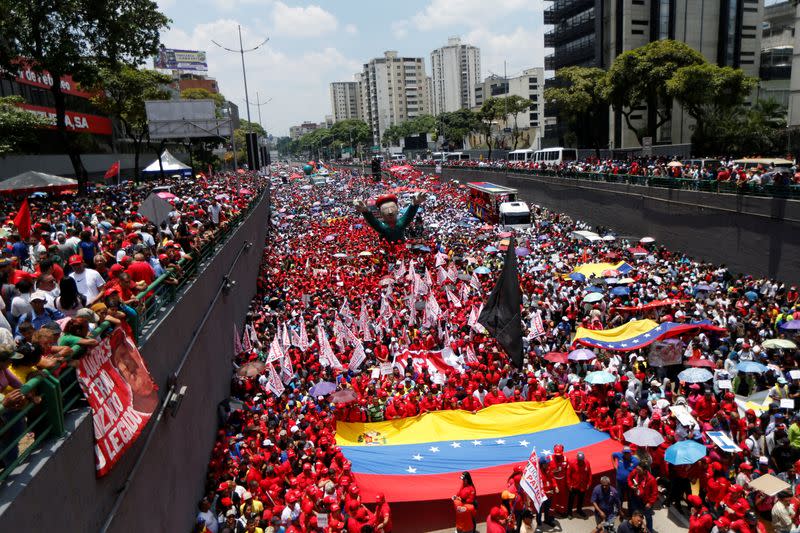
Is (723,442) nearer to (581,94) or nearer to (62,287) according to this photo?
(62,287)

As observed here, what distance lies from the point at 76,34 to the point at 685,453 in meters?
23.5

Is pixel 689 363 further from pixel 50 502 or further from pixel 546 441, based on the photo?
pixel 50 502

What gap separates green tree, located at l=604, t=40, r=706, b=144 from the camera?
1606 inches

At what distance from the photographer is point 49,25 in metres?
20.9

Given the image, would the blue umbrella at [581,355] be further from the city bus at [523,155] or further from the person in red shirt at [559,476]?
the city bus at [523,155]

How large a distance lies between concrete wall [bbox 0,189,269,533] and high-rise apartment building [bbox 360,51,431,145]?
179m

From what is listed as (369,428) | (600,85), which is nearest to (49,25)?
(369,428)

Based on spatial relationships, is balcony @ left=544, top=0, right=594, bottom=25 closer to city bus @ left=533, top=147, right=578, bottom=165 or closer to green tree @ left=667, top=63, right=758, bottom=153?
city bus @ left=533, top=147, right=578, bottom=165

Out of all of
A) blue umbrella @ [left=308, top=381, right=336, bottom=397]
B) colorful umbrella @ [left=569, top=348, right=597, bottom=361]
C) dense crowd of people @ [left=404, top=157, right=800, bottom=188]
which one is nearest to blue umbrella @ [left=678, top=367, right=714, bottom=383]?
colorful umbrella @ [left=569, top=348, right=597, bottom=361]

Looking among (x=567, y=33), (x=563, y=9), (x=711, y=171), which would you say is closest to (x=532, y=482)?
(x=711, y=171)

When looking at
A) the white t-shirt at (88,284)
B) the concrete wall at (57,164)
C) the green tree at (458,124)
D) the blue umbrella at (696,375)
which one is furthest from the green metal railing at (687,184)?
the green tree at (458,124)

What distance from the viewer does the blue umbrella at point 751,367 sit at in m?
11.9

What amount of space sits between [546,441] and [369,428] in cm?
338

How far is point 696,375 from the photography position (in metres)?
12.1
